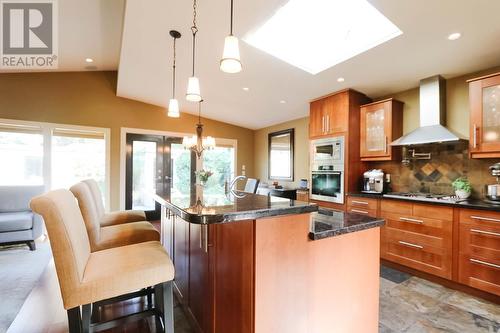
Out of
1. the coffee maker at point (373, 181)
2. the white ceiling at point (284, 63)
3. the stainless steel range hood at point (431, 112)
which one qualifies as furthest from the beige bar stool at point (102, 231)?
the stainless steel range hood at point (431, 112)

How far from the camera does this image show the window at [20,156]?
13.5 ft

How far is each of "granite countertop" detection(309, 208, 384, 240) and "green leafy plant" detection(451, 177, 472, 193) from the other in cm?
204

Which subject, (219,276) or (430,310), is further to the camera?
(430,310)

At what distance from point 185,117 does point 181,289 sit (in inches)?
176

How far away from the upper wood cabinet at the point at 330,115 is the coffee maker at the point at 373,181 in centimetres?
74

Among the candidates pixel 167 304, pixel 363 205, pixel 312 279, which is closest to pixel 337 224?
pixel 312 279

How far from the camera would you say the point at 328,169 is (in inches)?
144

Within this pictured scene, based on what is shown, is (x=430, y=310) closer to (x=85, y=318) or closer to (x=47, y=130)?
(x=85, y=318)

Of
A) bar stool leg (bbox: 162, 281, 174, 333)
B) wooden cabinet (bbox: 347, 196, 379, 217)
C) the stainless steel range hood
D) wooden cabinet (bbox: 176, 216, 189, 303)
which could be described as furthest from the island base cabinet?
the stainless steel range hood

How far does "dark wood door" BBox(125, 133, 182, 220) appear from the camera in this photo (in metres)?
5.16

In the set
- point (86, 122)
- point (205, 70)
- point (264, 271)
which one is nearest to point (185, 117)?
point (86, 122)

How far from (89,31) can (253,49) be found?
7.60ft

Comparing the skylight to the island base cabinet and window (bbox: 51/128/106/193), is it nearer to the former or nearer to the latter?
the island base cabinet

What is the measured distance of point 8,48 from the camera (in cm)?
349
